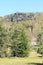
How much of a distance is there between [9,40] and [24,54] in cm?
861

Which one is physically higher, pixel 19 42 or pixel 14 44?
pixel 19 42

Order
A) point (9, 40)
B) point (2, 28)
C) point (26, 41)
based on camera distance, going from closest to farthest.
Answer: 1. point (2, 28)
2. point (9, 40)
3. point (26, 41)

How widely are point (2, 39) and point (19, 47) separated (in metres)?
9.69

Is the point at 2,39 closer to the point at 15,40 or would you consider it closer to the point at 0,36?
the point at 0,36

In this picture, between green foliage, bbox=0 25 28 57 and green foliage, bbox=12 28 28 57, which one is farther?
green foliage, bbox=12 28 28 57

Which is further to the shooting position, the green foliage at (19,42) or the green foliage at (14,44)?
the green foliage at (19,42)

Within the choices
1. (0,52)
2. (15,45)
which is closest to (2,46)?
(0,52)

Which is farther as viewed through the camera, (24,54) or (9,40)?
(24,54)

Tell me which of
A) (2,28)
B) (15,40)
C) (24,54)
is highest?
(2,28)

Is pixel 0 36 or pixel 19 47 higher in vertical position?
pixel 0 36

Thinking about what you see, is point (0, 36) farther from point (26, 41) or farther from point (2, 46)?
point (26, 41)

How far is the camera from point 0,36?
6794cm

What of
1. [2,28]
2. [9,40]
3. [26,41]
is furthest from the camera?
[26,41]

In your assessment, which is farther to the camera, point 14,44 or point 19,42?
point 14,44
